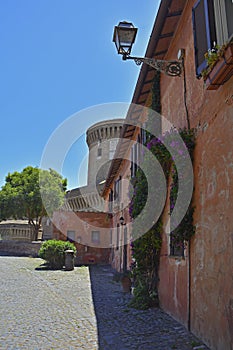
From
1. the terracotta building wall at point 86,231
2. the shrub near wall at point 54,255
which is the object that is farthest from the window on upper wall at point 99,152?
the shrub near wall at point 54,255

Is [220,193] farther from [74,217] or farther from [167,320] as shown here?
[74,217]

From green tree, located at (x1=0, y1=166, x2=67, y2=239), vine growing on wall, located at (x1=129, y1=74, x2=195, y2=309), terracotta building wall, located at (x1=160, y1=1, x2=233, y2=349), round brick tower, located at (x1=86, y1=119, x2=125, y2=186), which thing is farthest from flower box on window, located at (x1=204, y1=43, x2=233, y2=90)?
Result: round brick tower, located at (x1=86, y1=119, x2=125, y2=186)

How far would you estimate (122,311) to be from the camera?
679 cm

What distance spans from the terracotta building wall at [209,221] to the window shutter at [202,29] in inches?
17.1

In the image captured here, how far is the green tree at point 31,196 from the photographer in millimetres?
25750

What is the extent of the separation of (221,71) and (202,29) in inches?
64.2

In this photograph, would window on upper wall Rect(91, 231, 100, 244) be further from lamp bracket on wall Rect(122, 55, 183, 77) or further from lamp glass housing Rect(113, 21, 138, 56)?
lamp glass housing Rect(113, 21, 138, 56)

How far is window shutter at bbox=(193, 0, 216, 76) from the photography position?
4.40 meters

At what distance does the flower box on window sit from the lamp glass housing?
5.74ft

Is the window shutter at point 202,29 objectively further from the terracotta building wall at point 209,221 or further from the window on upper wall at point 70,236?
the window on upper wall at point 70,236

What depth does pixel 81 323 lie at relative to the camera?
18.9ft

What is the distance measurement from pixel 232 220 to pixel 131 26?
11.3 ft

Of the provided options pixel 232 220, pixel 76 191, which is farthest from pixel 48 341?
pixel 76 191

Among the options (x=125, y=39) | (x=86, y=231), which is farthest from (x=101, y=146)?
(x=125, y=39)
